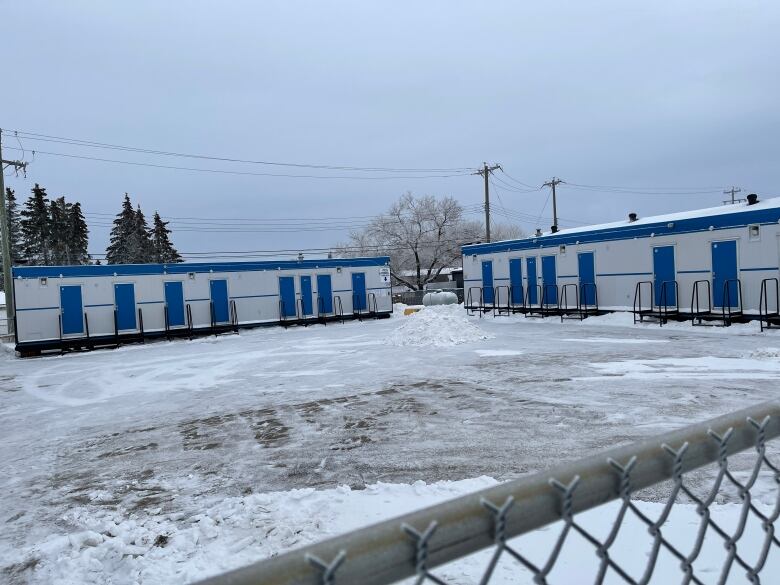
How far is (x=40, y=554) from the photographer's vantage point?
4.61 m

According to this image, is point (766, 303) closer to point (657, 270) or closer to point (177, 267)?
point (657, 270)

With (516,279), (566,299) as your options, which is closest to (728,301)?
(566,299)

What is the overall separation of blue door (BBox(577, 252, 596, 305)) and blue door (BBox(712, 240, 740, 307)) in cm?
544

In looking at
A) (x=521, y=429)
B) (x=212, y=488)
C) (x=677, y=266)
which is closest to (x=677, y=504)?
(x=521, y=429)

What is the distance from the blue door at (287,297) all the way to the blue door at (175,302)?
15.6 ft

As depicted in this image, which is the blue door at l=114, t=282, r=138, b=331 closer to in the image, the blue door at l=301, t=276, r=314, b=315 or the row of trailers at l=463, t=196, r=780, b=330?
the blue door at l=301, t=276, r=314, b=315

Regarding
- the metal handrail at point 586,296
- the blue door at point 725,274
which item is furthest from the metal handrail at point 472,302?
the blue door at point 725,274

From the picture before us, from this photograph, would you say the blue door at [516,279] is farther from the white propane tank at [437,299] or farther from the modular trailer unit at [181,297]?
the modular trailer unit at [181,297]

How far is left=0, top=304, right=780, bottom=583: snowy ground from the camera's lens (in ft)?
15.6

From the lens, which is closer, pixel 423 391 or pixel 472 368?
pixel 423 391

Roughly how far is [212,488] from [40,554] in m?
A: 1.62

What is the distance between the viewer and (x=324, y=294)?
29547 mm

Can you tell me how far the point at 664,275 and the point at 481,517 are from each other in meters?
22.5

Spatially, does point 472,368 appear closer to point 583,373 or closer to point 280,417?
point 583,373
